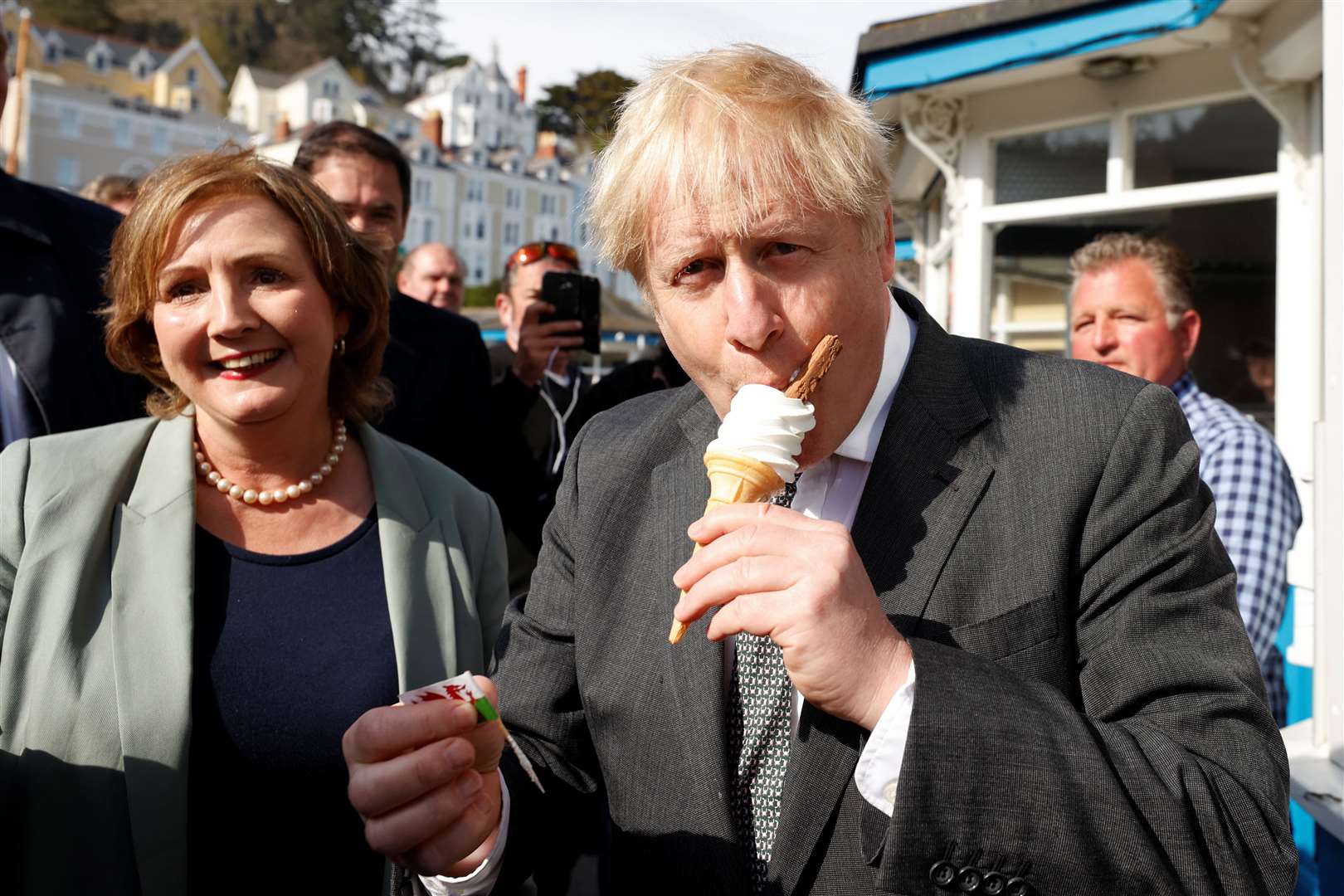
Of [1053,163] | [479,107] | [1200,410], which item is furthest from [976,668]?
[479,107]

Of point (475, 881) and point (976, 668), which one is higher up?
point (976, 668)

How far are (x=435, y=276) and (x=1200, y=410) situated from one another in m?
4.96

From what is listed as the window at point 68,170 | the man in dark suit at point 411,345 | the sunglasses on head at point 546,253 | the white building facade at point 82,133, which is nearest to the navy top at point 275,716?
the man in dark suit at point 411,345

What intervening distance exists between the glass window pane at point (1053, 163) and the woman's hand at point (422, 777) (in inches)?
228

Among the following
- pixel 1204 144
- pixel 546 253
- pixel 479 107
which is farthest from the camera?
pixel 479 107

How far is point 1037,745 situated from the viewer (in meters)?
1.41

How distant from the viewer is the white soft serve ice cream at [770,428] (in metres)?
1.57

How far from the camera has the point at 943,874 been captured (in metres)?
1.42

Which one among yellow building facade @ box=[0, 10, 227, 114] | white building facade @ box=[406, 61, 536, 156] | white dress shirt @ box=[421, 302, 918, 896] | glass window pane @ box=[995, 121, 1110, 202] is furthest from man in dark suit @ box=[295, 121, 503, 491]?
white building facade @ box=[406, 61, 536, 156]

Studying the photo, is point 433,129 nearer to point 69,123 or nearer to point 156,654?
point 69,123

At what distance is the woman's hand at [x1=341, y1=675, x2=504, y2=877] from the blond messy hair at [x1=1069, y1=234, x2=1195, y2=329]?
3478 mm

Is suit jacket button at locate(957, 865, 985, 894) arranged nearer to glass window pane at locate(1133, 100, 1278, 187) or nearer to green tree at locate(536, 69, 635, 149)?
glass window pane at locate(1133, 100, 1278, 187)

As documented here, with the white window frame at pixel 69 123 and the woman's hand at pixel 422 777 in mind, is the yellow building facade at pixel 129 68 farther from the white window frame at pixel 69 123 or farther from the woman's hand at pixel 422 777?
the woman's hand at pixel 422 777

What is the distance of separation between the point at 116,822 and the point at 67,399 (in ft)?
4.42
